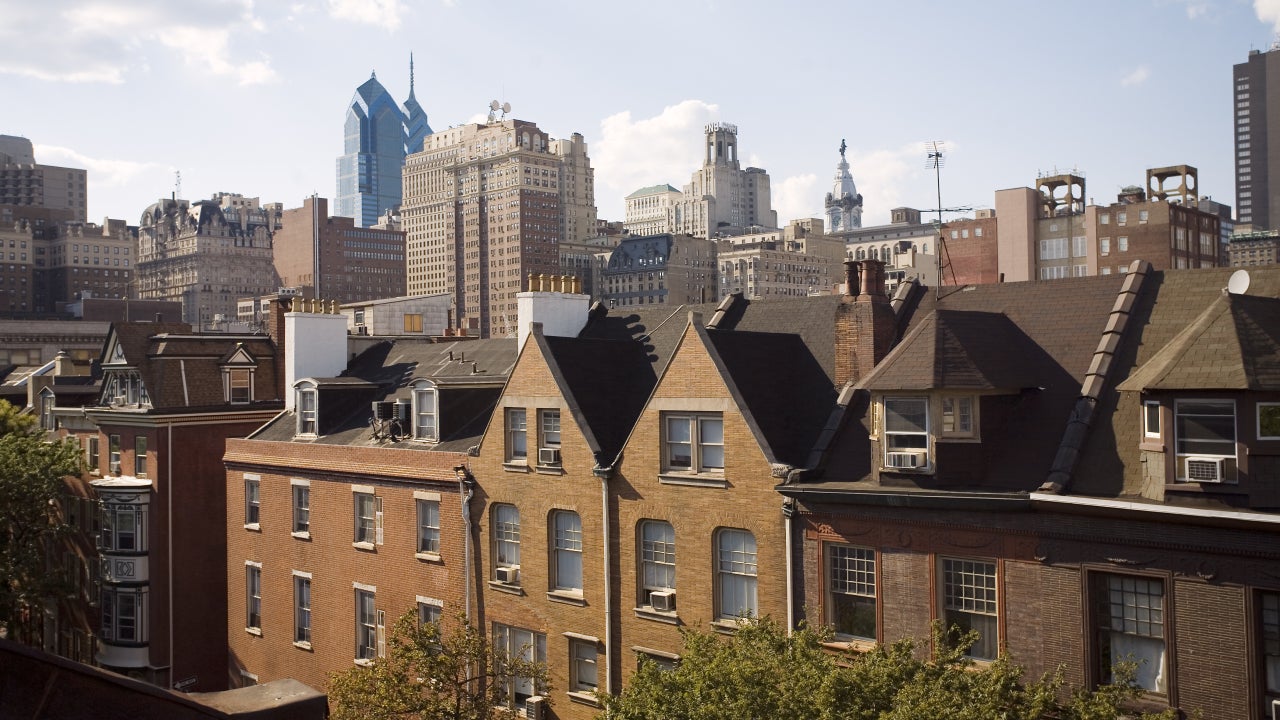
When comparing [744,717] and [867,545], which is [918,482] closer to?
[867,545]

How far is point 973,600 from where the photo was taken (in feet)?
75.3

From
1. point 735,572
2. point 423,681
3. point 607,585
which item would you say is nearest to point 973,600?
point 735,572

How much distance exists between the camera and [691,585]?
27.7m

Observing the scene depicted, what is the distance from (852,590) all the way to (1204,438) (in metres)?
7.97

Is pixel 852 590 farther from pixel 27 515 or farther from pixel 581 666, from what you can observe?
pixel 27 515

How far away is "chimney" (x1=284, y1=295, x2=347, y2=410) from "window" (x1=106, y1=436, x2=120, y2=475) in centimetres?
772

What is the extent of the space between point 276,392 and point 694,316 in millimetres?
26646

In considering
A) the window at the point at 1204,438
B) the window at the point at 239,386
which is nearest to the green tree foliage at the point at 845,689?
the window at the point at 1204,438

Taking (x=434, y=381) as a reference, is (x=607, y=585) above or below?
below

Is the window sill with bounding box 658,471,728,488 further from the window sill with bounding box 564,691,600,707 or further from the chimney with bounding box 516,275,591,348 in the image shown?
the chimney with bounding box 516,275,591,348

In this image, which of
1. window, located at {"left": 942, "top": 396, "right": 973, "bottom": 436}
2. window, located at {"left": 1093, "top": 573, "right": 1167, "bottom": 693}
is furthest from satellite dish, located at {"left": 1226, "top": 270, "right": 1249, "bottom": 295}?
window, located at {"left": 1093, "top": 573, "right": 1167, "bottom": 693}

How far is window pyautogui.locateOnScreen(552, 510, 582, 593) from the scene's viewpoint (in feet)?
101

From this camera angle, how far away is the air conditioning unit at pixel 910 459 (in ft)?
77.0

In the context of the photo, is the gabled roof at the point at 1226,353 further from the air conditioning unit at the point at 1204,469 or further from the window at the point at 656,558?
the window at the point at 656,558
